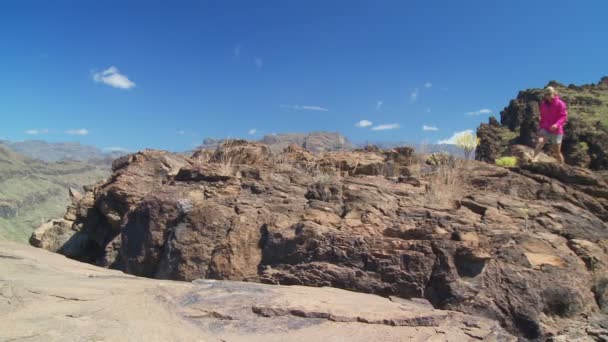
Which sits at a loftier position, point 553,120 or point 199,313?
point 553,120

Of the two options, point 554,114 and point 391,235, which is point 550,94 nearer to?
point 554,114

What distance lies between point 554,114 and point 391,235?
23.2 ft

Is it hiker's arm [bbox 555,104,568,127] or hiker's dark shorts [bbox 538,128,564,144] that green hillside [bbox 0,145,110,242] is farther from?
hiker's arm [bbox 555,104,568,127]

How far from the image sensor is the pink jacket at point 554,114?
34.2ft

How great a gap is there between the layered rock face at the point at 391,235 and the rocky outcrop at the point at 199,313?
0.69m

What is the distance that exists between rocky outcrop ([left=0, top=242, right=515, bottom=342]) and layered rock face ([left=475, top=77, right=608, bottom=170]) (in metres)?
11.4

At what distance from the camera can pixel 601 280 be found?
580cm

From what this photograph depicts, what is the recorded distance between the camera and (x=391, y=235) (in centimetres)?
623

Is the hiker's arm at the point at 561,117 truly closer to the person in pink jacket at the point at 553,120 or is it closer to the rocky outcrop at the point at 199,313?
the person in pink jacket at the point at 553,120

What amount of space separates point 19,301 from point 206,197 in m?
3.91

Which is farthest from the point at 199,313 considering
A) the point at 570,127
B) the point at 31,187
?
the point at 31,187

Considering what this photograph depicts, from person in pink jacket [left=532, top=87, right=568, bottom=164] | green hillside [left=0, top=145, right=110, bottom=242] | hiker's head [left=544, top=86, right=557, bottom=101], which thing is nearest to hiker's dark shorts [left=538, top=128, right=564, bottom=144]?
person in pink jacket [left=532, top=87, right=568, bottom=164]

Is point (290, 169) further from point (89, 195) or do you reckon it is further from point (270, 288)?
point (89, 195)

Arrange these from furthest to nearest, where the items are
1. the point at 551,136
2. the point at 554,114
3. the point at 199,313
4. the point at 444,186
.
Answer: the point at 551,136, the point at 554,114, the point at 444,186, the point at 199,313
